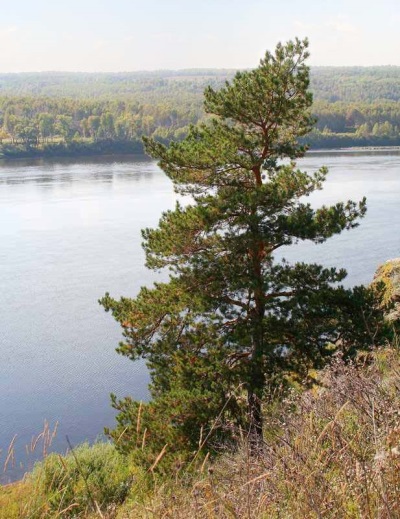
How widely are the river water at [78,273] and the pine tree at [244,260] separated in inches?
98.4

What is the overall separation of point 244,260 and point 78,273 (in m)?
16.5

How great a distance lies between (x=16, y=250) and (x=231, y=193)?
2200 cm

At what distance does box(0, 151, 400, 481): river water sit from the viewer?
14625mm

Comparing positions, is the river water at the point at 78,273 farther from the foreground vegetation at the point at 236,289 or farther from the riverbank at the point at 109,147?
the riverbank at the point at 109,147

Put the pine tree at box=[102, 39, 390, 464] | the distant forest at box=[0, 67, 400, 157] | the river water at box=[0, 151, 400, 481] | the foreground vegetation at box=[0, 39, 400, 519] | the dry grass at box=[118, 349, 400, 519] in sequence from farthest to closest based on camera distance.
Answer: the distant forest at box=[0, 67, 400, 157], the river water at box=[0, 151, 400, 481], the pine tree at box=[102, 39, 390, 464], the foreground vegetation at box=[0, 39, 400, 519], the dry grass at box=[118, 349, 400, 519]

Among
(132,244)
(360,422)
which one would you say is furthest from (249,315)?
(132,244)

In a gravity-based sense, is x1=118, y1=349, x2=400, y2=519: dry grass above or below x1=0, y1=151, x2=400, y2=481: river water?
above

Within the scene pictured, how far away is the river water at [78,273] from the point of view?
14.6 m

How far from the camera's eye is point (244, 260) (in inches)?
348

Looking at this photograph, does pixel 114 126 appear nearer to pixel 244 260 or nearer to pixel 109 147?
pixel 109 147

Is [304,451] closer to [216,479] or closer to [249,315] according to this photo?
[216,479]

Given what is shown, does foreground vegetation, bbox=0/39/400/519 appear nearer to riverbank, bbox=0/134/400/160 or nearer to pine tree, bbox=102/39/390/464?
pine tree, bbox=102/39/390/464

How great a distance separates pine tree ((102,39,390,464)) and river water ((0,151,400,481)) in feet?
8.20

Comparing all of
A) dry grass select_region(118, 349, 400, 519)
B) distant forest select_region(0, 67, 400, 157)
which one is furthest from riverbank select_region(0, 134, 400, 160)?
dry grass select_region(118, 349, 400, 519)
